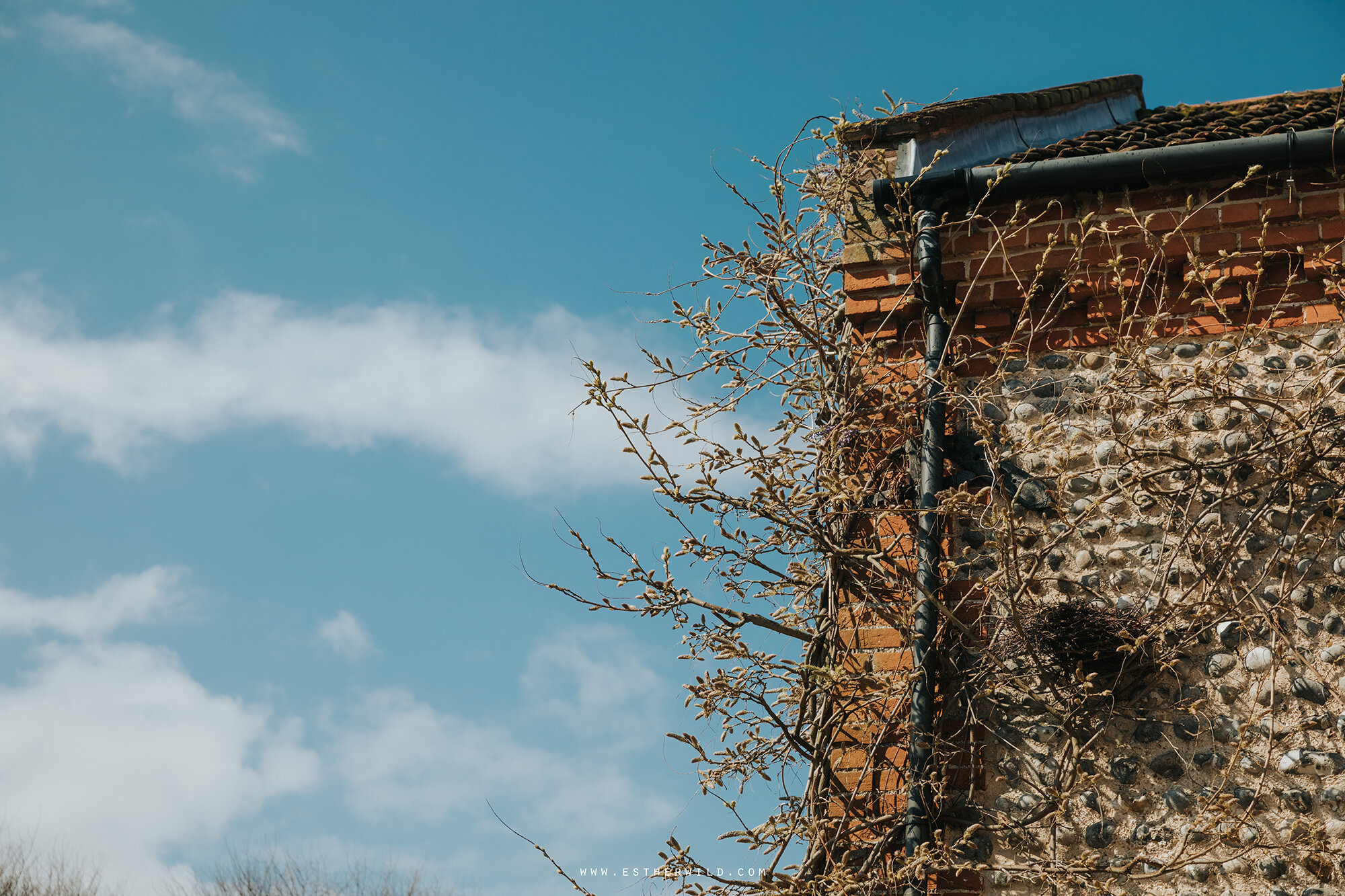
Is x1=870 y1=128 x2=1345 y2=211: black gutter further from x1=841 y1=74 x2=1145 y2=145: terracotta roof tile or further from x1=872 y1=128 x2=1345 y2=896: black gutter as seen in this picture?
x1=841 y1=74 x2=1145 y2=145: terracotta roof tile

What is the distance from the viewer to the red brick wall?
4129mm

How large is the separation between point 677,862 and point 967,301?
258 cm

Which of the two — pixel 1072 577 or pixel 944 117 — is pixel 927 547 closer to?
pixel 1072 577

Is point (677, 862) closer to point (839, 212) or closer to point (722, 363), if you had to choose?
point (722, 363)

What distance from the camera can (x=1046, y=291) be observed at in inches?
182

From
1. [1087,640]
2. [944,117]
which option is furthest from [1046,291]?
[1087,640]

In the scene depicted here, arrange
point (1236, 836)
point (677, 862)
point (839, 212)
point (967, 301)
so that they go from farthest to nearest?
1. point (839, 212)
2. point (967, 301)
3. point (677, 862)
4. point (1236, 836)

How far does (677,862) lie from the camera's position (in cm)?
394

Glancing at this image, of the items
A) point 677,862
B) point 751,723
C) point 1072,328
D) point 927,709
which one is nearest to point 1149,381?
point 1072,328

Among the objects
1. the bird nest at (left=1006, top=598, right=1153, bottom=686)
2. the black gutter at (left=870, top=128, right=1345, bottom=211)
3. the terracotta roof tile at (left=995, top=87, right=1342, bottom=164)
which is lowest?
the bird nest at (left=1006, top=598, right=1153, bottom=686)

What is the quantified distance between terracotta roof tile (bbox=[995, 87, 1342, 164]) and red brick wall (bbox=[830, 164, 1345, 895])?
26cm

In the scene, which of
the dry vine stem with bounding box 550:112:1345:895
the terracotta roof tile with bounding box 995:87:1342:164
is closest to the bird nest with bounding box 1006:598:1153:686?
the dry vine stem with bounding box 550:112:1345:895

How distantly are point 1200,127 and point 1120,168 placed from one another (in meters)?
0.65

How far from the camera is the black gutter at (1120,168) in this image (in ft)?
14.3
